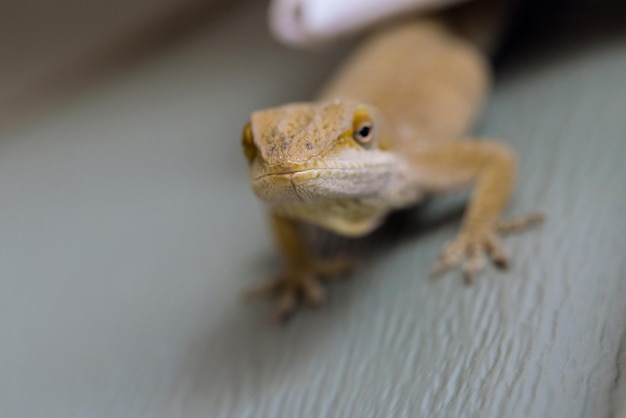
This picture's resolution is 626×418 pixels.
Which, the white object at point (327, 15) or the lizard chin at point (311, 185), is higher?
the white object at point (327, 15)

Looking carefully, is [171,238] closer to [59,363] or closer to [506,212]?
[59,363]

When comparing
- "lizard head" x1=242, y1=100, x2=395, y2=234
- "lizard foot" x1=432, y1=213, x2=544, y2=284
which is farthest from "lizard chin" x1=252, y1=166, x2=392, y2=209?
"lizard foot" x1=432, y1=213, x2=544, y2=284

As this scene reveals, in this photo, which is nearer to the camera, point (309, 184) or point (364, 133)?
point (309, 184)

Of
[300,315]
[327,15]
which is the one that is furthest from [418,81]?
[300,315]

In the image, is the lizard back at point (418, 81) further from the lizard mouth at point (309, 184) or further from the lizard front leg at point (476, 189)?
the lizard mouth at point (309, 184)

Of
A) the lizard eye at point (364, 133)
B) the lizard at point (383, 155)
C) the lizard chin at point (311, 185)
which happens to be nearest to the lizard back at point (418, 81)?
the lizard at point (383, 155)

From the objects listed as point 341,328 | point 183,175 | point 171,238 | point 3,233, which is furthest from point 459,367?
point 3,233

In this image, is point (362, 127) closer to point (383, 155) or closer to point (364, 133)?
point (364, 133)
